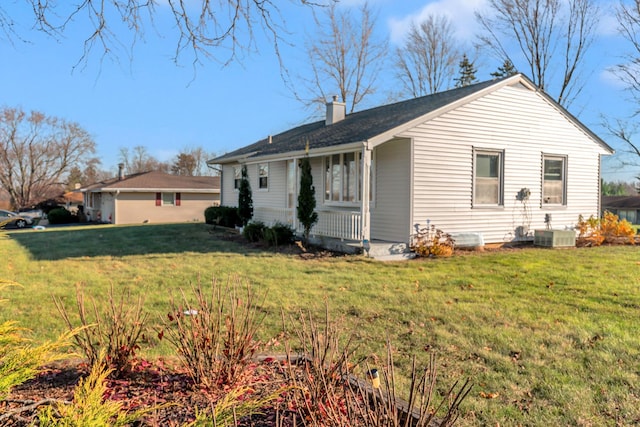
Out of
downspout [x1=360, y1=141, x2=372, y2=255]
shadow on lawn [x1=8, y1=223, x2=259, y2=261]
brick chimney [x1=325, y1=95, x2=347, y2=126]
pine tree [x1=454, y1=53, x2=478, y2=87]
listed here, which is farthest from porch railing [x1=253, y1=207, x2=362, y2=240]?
pine tree [x1=454, y1=53, x2=478, y2=87]

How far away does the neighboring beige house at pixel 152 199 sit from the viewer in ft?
98.6

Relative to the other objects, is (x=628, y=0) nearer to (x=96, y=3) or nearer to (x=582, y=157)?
(x=582, y=157)

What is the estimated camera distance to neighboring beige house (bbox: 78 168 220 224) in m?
30.1

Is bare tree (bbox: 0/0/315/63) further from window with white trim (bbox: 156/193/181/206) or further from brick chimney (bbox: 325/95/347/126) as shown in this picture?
window with white trim (bbox: 156/193/181/206)

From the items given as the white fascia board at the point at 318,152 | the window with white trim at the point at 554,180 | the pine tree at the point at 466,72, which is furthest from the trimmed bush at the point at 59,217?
the window with white trim at the point at 554,180

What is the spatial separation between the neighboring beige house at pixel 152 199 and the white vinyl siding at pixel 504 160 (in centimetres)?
2276

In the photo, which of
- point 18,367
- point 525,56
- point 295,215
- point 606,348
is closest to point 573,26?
point 525,56

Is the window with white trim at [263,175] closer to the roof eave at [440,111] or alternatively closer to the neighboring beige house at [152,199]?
the roof eave at [440,111]

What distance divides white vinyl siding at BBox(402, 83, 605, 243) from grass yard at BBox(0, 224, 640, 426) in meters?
1.33

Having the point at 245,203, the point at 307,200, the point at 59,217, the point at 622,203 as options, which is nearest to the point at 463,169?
the point at 307,200

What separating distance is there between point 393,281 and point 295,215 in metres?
6.41

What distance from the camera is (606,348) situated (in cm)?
452

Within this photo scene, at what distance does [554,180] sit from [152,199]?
1020 inches

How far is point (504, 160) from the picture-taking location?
12797 millimetres
